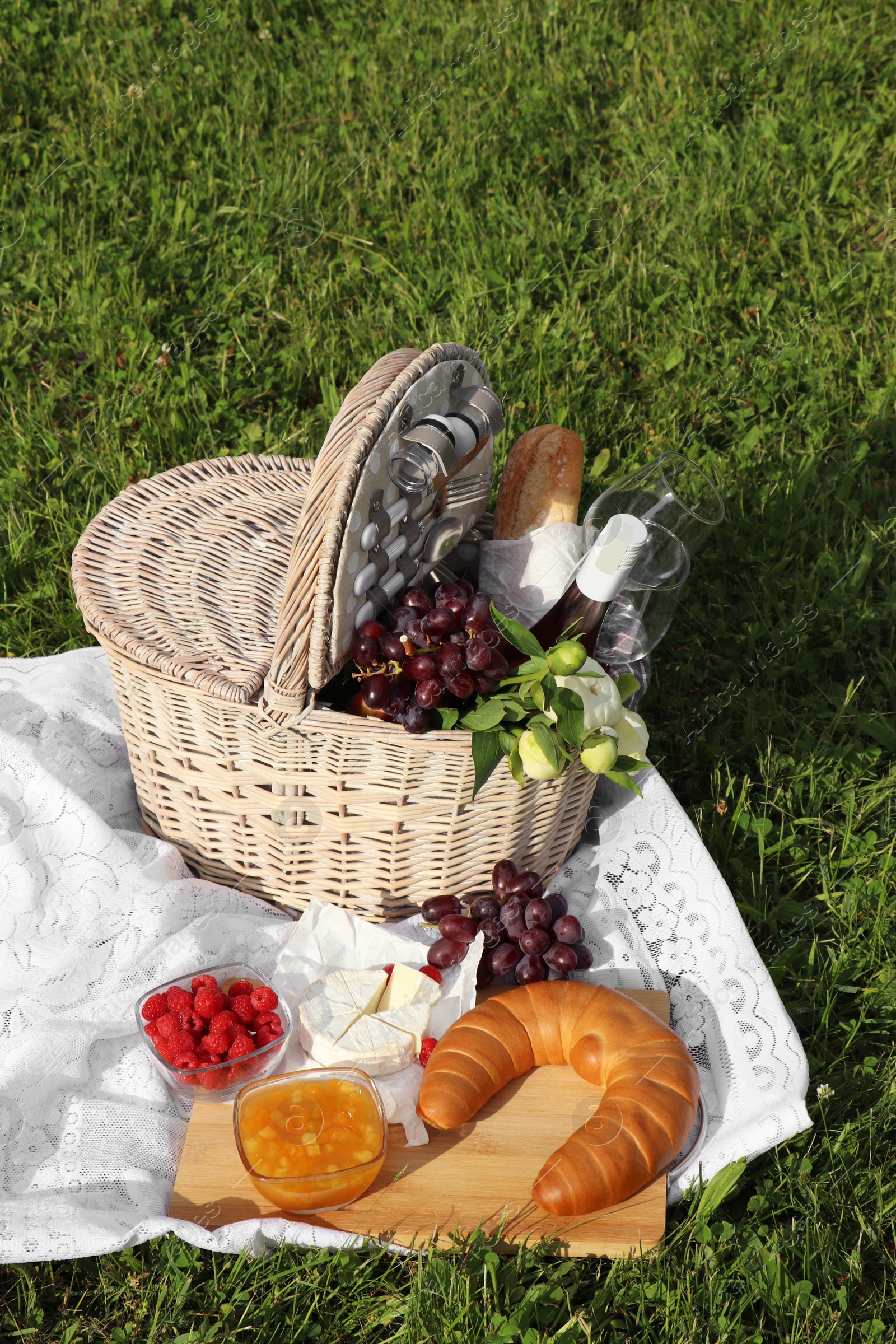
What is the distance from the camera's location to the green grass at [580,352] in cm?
185

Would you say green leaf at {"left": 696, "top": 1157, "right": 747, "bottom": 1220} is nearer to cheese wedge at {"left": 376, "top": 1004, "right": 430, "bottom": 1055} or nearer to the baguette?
cheese wedge at {"left": 376, "top": 1004, "right": 430, "bottom": 1055}

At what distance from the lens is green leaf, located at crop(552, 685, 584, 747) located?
195cm

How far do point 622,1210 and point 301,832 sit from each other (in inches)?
34.1

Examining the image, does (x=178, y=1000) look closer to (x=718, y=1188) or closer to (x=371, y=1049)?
(x=371, y=1049)

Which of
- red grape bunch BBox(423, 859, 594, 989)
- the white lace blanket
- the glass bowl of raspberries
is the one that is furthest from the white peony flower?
the glass bowl of raspberries

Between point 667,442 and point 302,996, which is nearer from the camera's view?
point 302,996

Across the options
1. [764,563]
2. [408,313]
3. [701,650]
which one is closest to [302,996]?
[701,650]

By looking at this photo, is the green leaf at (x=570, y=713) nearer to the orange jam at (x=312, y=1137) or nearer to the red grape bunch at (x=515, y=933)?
the red grape bunch at (x=515, y=933)

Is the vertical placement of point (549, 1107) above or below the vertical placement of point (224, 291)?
below

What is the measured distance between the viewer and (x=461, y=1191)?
6.14ft

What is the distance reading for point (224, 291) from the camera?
3990mm

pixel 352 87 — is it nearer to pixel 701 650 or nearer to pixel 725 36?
pixel 725 36

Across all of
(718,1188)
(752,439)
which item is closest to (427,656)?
(718,1188)

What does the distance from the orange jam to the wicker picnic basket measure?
19.2 inches
